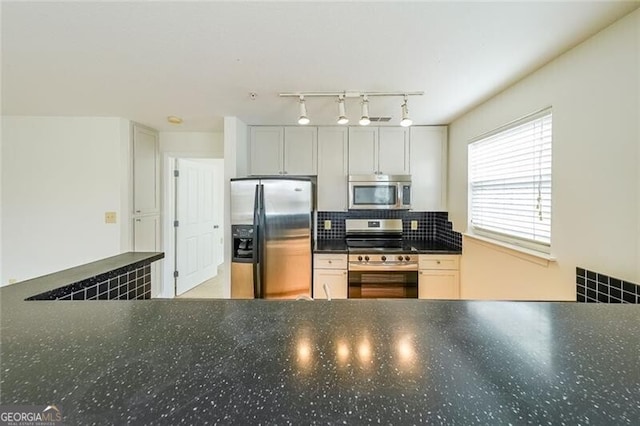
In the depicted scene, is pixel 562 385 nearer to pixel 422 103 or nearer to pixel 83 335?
pixel 83 335

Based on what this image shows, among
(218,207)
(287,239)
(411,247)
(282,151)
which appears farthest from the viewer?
(218,207)

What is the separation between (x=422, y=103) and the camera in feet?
8.08

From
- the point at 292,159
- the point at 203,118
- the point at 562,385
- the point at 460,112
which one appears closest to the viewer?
the point at 562,385

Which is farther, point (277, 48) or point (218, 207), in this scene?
point (218, 207)

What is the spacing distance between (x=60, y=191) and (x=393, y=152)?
12.3 feet

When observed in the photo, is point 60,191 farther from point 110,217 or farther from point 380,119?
point 380,119

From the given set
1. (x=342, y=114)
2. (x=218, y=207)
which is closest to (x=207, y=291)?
(x=218, y=207)

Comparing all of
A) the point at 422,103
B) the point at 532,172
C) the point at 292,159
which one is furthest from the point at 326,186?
the point at 532,172

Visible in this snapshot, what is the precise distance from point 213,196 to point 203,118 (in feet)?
6.51

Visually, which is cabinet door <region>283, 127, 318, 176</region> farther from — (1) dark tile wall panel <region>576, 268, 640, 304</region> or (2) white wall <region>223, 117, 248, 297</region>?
(1) dark tile wall panel <region>576, 268, 640, 304</region>

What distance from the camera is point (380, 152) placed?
320cm

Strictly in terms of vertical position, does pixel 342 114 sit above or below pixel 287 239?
above

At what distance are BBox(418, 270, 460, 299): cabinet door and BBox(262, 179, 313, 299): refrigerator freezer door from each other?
1188 mm

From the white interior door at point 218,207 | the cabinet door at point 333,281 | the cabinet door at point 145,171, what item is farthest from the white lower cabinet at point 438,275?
the white interior door at point 218,207
